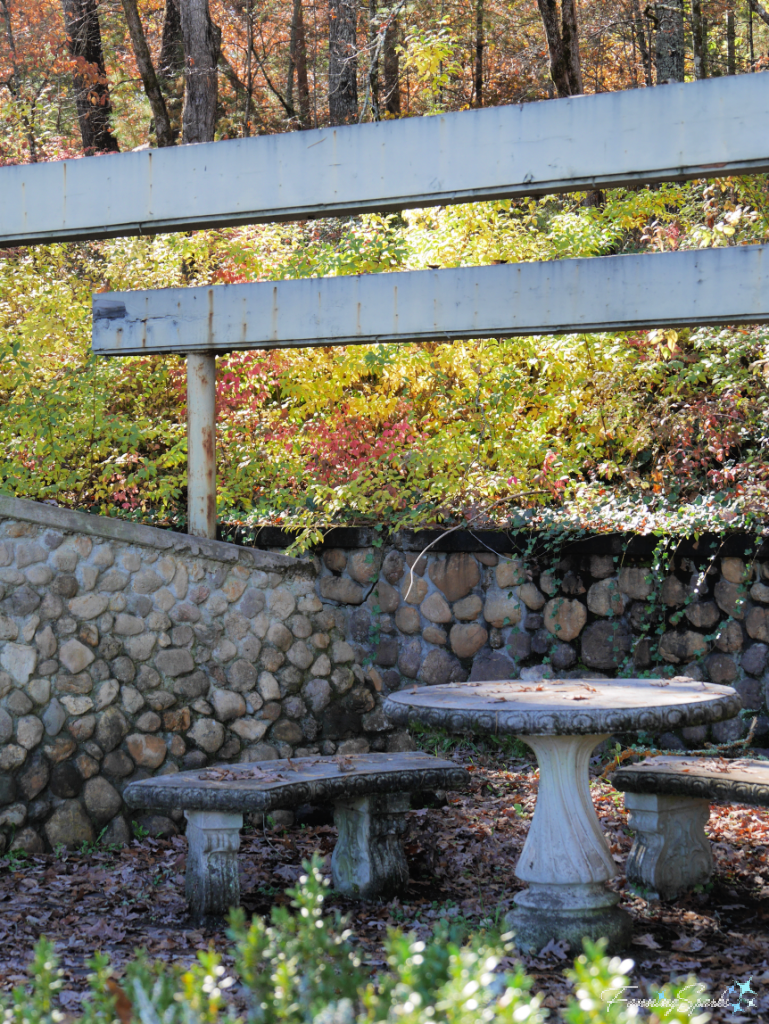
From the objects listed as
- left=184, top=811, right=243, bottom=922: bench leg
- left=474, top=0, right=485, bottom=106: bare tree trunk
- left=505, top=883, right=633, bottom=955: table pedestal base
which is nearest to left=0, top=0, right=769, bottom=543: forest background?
left=184, top=811, right=243, bottom=922: bench leg

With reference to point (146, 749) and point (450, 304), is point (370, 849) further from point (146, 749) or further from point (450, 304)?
point (450, 304)

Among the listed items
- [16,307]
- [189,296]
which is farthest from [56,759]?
[16,307]

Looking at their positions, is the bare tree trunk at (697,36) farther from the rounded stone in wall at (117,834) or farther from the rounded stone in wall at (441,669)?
the rounded stone in wall at (117,834)

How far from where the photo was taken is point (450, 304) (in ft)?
16.4

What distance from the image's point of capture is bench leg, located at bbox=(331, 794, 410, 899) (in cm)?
396

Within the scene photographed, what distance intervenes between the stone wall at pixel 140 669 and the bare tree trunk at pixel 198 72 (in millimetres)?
7819

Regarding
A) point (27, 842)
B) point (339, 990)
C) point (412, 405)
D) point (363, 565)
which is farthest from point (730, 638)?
point (339, 990)

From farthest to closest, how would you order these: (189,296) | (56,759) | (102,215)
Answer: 1. (189,296)
2. (102,215)
3. (56,759)

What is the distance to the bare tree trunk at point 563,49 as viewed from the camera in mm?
9742

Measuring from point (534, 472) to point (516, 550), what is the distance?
877 mm

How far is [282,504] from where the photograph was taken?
21.3 feet

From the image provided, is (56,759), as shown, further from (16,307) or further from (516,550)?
(16,307)

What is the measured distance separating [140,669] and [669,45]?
Result: 8.85m

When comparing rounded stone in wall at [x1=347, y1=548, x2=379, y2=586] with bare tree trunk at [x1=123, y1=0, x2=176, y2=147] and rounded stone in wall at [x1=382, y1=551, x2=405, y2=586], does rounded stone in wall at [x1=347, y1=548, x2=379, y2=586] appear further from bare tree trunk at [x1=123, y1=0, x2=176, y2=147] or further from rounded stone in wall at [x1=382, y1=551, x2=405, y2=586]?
bare tree trunk at [x1=123, y1=0, x2=176, y2=147]
